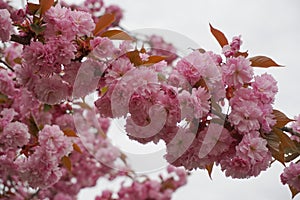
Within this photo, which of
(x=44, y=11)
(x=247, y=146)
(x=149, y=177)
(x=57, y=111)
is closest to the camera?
(x=247, y=146)

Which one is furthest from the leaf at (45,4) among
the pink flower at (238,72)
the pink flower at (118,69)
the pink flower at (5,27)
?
the pink flower at (238,72)

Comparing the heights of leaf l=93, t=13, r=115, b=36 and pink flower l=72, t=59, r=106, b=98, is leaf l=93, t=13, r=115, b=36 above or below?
above

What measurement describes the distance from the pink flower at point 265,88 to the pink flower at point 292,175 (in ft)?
0.84

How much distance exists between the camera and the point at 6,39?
1219mm

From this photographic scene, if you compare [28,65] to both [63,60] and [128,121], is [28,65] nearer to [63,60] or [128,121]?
[63,60]

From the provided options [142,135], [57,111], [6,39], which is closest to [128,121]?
[142,135]

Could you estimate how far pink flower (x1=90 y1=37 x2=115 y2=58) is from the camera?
3.79 ft

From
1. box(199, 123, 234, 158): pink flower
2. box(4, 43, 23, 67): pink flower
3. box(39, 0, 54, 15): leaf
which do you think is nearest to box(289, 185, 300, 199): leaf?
box(199, 123, 234, 158): pink flower

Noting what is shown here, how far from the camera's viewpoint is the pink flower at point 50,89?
4.05 ft

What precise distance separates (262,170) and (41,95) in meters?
0.65

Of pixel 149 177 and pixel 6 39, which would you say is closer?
pixel 6 39

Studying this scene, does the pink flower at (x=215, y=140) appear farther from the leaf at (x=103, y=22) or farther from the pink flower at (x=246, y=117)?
the leaf at (x=103, y=22)

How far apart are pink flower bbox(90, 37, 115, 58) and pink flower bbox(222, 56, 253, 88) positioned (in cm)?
31

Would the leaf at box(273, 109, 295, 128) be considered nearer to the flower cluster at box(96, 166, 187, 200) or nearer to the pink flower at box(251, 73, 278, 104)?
the pink flower at box(251, 73, 278, 104)
